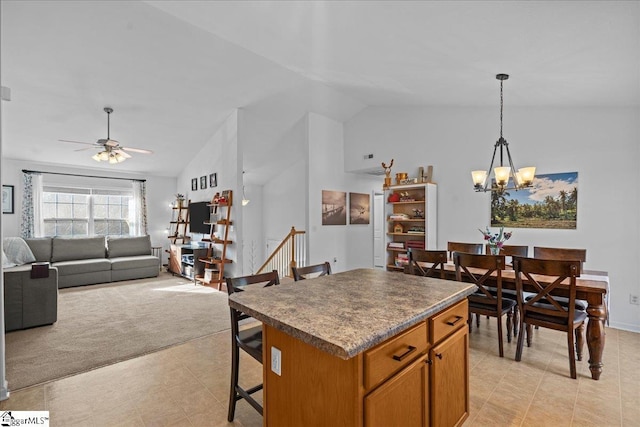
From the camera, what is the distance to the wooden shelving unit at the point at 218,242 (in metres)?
5.85

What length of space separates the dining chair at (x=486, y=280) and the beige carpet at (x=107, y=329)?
9.16ft

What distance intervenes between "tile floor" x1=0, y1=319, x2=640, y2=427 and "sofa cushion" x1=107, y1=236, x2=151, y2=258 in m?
4.58

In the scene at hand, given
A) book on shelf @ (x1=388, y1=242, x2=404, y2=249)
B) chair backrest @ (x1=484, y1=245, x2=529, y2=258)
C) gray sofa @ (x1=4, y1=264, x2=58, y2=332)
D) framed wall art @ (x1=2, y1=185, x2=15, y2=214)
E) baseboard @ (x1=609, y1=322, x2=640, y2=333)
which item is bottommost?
baseboard @ (x1=609, y1=322, x2=640, y2=333)

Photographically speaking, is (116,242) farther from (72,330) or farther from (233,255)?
(72,330)

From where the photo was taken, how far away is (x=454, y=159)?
522 centimetres

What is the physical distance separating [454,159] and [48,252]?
764 cm

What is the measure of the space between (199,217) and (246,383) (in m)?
4.84

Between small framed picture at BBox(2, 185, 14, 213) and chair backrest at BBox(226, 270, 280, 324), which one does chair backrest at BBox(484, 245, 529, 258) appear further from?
small framed picture at BBox(2, 185, 14, 213)

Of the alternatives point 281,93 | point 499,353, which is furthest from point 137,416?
point 281,93

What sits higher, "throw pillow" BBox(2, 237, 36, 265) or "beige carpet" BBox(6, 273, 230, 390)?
"throw pillow" BBox(2, 237, 36, 265)

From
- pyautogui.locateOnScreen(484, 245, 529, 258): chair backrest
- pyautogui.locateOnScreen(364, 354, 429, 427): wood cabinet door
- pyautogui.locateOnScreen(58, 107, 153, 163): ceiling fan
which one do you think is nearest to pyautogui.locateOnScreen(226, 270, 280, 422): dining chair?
pyautogui.locateOnScreen(364, 354, 429, 427): wood cabinet door

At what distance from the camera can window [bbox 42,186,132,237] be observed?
685cm

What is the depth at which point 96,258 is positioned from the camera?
6586 mm

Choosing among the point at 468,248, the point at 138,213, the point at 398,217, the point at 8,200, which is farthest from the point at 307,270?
the point at 8,200
